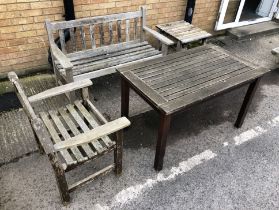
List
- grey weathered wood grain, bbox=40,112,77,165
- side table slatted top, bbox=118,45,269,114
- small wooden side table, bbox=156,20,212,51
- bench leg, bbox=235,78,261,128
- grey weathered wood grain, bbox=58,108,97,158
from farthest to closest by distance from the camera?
small wooden side table, bbox=156,20,212,51
bench leg, bbox=235,78,261,128
side table slatted top, bbox=118,45,269,114
grey weathered wood grain, bbox=58,108,97,158
grey weathered wood grain, bbox=40,112,77,165

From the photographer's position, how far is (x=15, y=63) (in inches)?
150

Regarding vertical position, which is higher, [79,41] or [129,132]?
[79,41]

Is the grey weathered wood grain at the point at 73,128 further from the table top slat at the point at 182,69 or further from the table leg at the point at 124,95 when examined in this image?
the table top slat at the point at 182,69

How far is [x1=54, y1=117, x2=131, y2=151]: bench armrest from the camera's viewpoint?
1990 mm

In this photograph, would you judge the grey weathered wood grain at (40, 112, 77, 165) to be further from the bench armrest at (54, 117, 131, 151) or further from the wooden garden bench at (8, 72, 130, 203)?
the bench armrest at (54, 117, 131, 151)

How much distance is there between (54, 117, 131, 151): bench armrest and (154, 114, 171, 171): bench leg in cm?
41

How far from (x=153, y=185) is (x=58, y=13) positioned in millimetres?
2698

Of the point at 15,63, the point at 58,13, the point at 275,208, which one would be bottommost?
the point at 275,208

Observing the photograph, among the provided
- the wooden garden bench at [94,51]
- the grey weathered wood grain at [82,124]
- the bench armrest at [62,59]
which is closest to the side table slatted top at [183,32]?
the wooden garden bench at [94,51]

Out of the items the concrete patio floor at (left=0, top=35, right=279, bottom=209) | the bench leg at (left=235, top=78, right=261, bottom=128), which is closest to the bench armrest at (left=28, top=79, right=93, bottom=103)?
the concrete patio floor at (left=0, top=35, right=279, bottom=209)

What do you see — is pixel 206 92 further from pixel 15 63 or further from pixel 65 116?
pixel 15 63

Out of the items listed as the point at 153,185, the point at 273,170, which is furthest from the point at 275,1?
the point at 153,185

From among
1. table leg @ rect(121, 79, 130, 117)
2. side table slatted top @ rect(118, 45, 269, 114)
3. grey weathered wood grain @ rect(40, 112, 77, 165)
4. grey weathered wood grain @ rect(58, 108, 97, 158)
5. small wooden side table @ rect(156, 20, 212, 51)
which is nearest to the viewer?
grey weathered wood grain @ rect(40, 112, 77, 165)

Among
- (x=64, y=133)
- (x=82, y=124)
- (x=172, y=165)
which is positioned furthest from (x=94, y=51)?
(x=172, y=165)
